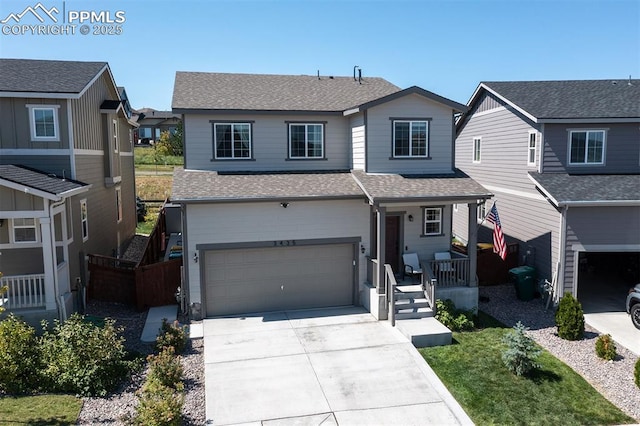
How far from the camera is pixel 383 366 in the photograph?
36.4 ft

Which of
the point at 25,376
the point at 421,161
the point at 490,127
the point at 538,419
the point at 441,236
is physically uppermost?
the point at 490,127

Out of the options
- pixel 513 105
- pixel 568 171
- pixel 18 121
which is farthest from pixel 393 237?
pixel 18 121

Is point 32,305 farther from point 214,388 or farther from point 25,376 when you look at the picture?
point 214,388

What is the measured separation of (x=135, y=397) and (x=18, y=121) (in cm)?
959

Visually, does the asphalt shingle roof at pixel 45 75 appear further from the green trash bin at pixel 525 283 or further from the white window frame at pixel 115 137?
the green trash bin at pixel 525 283

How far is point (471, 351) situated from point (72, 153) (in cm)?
1278

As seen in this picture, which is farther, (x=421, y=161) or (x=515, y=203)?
(x=515, y=203)

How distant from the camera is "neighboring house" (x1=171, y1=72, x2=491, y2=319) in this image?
14.1 meters

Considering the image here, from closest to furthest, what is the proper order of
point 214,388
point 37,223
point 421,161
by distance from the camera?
1. point 214,388
2. point 37,223
3. point 421,161

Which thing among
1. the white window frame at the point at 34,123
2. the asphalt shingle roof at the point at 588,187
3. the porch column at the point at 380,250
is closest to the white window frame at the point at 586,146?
the asphalt shingle roof at the point at 588,187

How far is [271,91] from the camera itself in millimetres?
17719

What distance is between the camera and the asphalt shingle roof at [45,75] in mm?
14312

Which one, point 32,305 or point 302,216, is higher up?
point 302,216

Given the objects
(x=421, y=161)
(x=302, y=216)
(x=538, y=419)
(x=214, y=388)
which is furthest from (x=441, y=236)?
(x=214, y=388)
